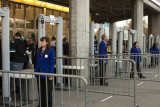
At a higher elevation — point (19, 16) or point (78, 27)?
point (19, 16)

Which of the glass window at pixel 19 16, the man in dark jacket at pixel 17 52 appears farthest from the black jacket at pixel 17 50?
the glass window at pixel 19 16

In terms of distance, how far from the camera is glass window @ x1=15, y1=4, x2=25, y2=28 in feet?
52.1

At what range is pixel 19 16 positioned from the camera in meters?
16.2

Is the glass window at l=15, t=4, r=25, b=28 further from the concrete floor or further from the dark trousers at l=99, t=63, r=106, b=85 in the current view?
the concrete floor

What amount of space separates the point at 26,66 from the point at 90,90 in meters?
2.54

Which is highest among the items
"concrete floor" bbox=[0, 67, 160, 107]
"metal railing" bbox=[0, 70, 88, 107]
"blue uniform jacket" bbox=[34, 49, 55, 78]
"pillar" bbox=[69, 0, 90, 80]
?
"pillar" bbox=[69, 0, 90, 80]

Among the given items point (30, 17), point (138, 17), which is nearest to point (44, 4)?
point (30, 17)

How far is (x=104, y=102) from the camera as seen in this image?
6750mm

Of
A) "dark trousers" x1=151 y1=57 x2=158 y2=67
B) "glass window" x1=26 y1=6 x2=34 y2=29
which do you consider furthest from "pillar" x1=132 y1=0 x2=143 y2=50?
"glass window" x1=26 y1=6 x2=34 y2=29

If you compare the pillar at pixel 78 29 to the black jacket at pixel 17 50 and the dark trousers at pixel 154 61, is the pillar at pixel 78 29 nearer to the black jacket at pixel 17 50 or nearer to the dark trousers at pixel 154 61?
the black jacket at pixel 17 50

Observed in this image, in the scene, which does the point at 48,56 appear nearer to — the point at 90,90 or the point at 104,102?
the point at 104,102

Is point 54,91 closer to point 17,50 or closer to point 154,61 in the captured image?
point 17,50

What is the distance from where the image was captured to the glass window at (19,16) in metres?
15.9

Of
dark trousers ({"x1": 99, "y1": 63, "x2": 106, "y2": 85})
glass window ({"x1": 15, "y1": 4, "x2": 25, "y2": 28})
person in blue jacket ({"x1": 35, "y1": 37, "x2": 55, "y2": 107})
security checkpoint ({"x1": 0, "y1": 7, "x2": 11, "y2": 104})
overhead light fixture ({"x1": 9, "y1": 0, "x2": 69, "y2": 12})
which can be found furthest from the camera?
overhead light fixture ({"x1": 9, "y1": 0, "x2": 69, "y2": 12})
